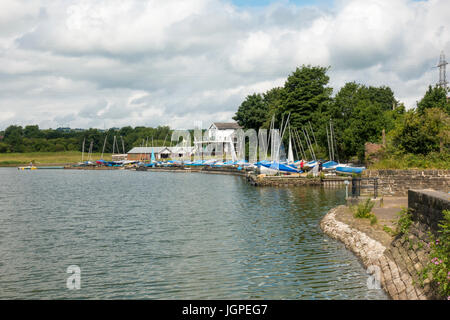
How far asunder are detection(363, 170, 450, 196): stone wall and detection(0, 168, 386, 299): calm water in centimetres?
483

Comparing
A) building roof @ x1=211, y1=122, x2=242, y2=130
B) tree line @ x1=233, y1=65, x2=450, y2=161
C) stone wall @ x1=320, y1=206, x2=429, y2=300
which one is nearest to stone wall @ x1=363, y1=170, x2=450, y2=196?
tree line @ x1=233, y1=65, x2=450, y2=161

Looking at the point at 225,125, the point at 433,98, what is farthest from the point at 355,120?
the point at 225,125

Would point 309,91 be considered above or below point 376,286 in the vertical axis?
above

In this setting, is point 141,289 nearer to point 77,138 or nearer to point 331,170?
point 331,170

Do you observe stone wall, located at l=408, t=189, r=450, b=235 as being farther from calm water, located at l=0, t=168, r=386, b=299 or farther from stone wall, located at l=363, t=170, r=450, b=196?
stone wall, located at l=363, t=170, r=450, b=196

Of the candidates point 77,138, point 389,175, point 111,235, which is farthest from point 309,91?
point 77,138

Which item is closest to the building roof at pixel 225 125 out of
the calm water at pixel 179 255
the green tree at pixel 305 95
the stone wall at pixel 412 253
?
the green tree at pixel 305 95

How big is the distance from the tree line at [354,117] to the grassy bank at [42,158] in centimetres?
8204

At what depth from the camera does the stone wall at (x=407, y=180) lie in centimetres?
2806

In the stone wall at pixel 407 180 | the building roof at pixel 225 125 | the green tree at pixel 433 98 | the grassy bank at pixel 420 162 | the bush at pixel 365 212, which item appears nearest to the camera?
the bush at pixel 365 212

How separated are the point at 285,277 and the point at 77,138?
18735 centimetres

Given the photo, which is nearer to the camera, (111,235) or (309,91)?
(111,235)

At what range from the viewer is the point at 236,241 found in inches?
877

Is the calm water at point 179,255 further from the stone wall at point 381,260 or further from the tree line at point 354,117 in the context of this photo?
the tree line at point 354,117
